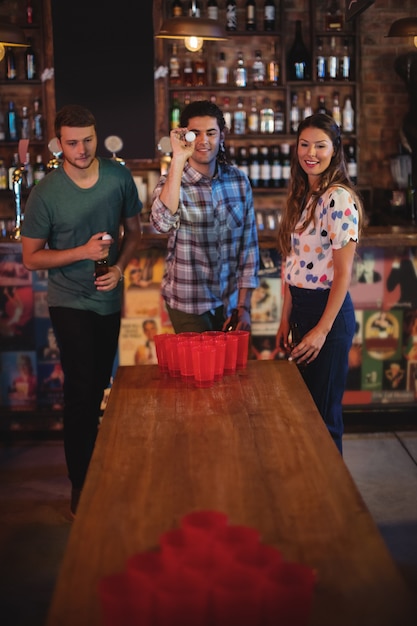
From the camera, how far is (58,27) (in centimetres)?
700

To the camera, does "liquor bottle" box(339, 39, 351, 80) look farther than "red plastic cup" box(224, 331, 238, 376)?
Yes

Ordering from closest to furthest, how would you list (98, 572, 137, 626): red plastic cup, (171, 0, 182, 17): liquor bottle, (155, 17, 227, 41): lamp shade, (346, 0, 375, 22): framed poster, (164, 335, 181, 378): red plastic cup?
(98, 572, 137, 626): red plastic cup < (164, 335, 181, 378): red plastic cup < (346, 0, 375, 22): framed poster < (155, 17, 227, 41): lamp shade < (171, 0, 182, 17): liquor bottle

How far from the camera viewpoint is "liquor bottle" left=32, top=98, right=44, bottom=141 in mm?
7059

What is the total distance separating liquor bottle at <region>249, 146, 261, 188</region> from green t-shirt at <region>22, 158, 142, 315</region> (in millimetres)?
3812

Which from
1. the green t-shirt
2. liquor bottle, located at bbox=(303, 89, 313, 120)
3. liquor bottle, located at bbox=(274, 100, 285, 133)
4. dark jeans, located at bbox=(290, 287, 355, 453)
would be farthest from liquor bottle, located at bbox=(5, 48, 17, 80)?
dark jeans, located at bbox=(290, 287, 355, 453)

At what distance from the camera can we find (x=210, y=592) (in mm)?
1198

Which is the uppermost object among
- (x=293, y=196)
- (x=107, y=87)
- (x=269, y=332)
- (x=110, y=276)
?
(x=107, y=87)

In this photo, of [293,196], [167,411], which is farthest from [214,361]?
[293,196]

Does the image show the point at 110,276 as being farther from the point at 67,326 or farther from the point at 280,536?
the point at 280,536

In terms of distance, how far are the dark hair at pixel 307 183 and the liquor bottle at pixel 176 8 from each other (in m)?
4.40

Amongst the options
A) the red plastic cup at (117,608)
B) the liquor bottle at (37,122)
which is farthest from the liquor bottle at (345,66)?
the red plastic cup at (117,608)

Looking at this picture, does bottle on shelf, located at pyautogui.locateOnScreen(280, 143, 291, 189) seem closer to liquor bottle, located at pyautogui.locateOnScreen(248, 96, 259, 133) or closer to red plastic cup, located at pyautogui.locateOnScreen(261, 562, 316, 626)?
liquor bottle, located at pyautogui.locateOnScreen(248, 96, 259, 133)

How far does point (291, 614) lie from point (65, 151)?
2.35 m

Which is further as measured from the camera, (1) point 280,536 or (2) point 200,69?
(2) point 200,69
